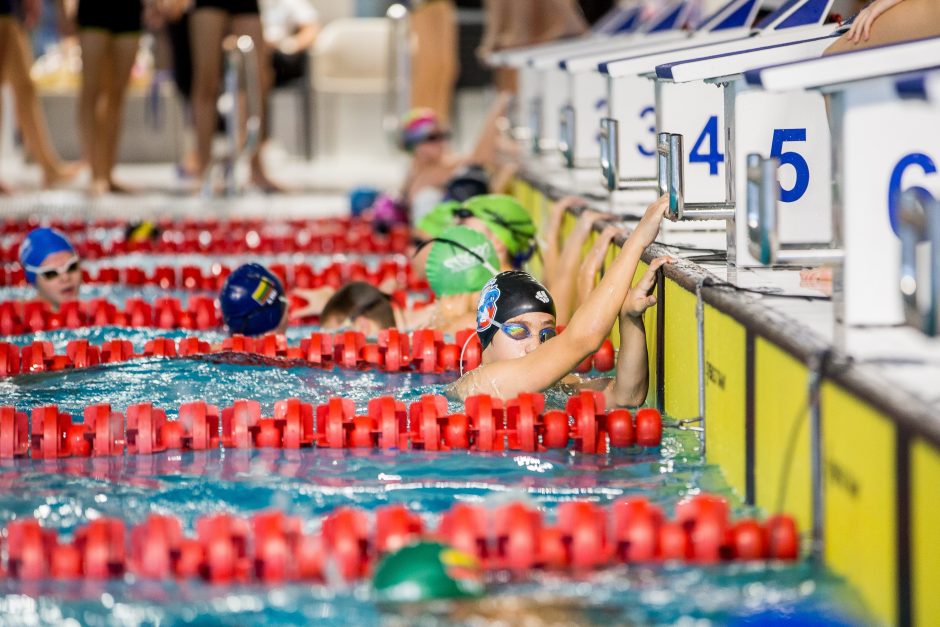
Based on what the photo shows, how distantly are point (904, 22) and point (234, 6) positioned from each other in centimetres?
779

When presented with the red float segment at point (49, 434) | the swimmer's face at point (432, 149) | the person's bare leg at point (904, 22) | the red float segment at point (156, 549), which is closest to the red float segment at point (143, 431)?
the red float segment at point (49, 434)

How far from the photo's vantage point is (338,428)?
13.3 feet

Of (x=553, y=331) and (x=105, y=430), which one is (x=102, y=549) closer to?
(x=105, y=430)

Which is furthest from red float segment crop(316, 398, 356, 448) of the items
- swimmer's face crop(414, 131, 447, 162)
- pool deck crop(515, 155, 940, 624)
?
swimmer's face crop(414, 131, 447, 162)

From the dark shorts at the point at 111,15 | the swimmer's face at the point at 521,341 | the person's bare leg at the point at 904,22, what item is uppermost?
the dark shorts at the point at 111,15

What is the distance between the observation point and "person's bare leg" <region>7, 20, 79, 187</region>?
1091cm

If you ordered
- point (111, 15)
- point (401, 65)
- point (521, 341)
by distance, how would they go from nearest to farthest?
point (521, 341), point (111, 15), point (401, 65)

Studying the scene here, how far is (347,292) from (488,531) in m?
3.03

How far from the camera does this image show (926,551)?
2.27 metres

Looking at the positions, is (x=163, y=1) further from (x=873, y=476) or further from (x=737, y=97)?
(x=873, y=476)

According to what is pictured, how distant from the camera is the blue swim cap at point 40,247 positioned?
6.12m

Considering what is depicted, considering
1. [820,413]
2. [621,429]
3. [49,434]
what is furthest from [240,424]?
[820,413]

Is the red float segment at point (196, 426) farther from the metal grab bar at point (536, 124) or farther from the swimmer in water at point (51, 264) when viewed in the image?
the metal grab bar at point (536, 124)

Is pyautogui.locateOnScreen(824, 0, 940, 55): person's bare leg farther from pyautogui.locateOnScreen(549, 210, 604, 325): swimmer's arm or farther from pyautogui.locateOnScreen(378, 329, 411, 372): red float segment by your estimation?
pyautogui.locateOnScreen(378, 329, 411, 372): red float segment
